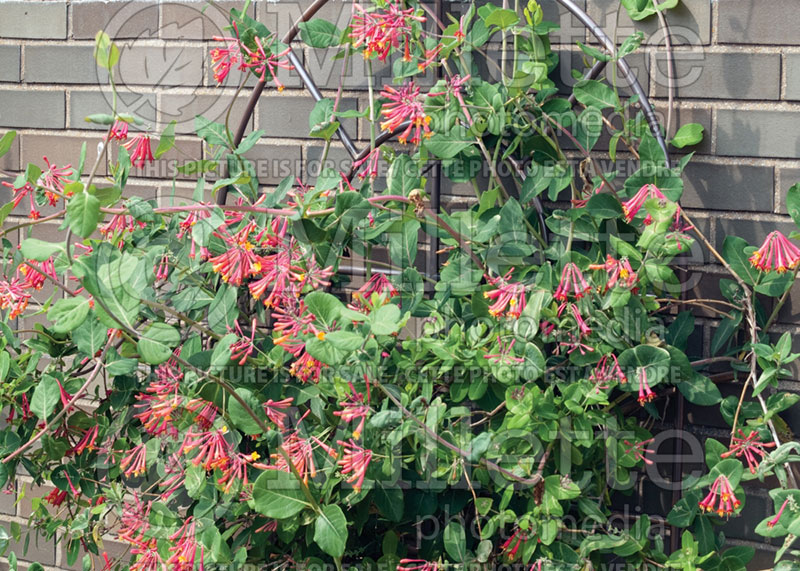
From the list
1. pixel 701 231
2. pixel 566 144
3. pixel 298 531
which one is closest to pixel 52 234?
pixel 298 531

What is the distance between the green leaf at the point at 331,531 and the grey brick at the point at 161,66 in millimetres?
1152

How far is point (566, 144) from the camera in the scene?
1697 millimetres

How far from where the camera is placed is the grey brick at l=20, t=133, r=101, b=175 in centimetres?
210

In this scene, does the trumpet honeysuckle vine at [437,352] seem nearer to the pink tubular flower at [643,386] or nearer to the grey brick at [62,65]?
the pink tubular flower at [643,386]

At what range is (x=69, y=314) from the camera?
1121mm

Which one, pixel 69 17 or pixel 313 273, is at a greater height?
pixel 69 17

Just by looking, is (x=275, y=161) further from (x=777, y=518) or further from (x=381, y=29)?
(x=777, y=518)

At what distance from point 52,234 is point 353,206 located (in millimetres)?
1195

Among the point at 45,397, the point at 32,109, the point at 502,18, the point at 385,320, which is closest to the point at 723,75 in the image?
the point at 502,18

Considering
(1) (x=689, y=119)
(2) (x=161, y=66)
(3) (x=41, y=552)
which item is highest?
(2) (x=161, y=66)

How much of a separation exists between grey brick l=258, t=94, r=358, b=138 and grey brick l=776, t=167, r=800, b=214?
0.88 m

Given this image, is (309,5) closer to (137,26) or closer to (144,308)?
(137,26)

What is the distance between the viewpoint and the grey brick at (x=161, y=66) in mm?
1986

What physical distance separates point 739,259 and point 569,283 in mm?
346
